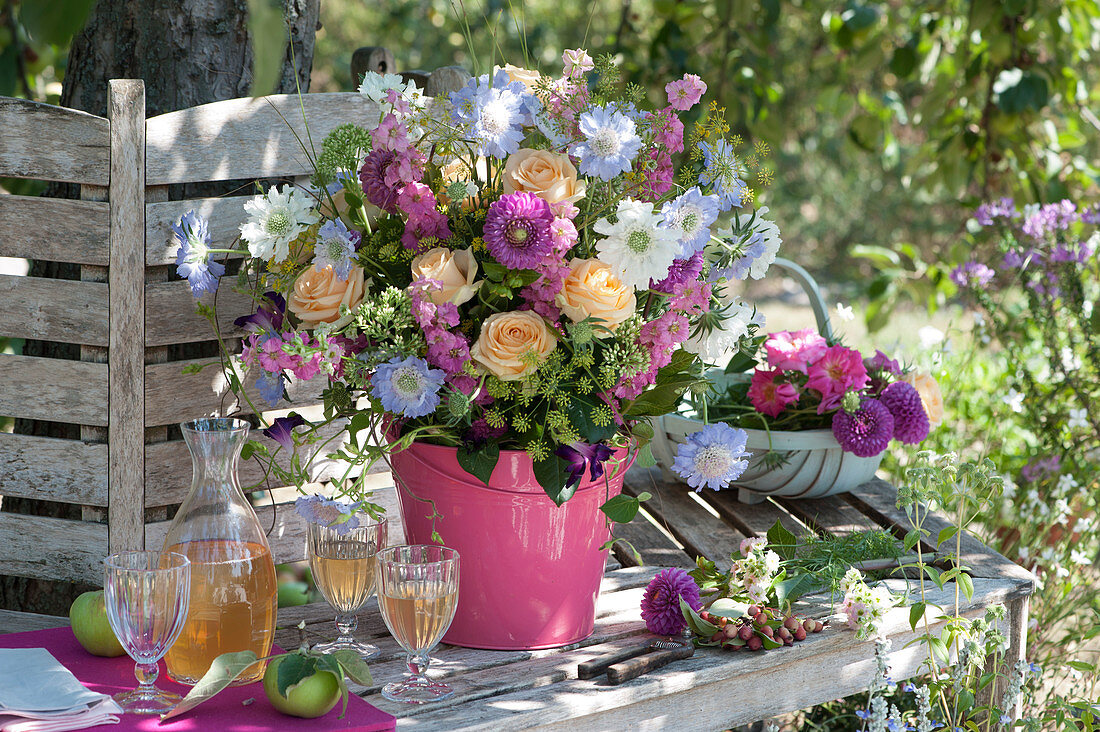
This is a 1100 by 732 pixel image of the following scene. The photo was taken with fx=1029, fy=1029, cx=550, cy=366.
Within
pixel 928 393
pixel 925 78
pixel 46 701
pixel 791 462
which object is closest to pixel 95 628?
pixel 46 701

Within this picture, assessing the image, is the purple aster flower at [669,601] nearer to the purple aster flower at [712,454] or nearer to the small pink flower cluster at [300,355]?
the purple aster flower at [712,454]

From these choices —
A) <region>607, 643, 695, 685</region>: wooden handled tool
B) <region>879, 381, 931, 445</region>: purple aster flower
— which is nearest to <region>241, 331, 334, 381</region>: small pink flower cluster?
<region>607, 643, 695, 685</region>: wooden handled tool

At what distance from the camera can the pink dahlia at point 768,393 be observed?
1589 mm

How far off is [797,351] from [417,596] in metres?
0.84

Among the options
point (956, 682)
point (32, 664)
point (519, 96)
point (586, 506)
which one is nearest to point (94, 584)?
point (32, 664)

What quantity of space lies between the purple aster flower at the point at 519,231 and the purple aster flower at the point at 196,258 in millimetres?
337

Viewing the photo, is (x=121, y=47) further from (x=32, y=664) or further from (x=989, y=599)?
(x=989, y=599)

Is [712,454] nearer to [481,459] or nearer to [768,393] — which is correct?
[481,459]

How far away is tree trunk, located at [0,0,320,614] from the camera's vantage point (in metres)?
1.42

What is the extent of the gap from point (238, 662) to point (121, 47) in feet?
2.99

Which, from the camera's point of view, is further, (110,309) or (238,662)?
(110,309)

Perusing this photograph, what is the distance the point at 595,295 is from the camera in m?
1.03

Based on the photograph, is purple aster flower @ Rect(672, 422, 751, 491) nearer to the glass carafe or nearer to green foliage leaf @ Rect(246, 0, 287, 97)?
the glass carafe

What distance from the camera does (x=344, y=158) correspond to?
1105mm
